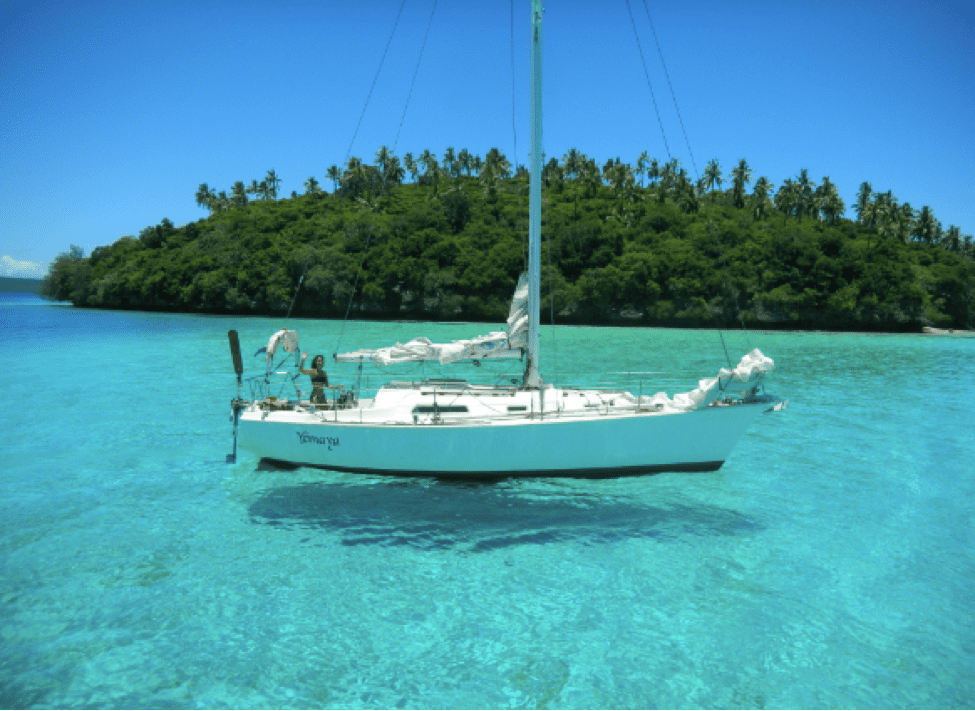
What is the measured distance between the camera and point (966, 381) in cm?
2902

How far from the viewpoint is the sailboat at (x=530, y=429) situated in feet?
34.1

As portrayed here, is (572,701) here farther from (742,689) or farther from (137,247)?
(137,247)

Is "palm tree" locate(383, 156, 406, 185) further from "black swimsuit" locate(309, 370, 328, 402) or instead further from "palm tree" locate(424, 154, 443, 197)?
"black swimsuit" locate(309, 370, 328, 402)

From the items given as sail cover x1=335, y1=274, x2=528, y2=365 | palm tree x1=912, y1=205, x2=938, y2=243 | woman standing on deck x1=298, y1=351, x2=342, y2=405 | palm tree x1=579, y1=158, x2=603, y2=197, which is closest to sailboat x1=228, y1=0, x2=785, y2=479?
woman standing on deck x1=298, y1=351, x2=342, y2=405

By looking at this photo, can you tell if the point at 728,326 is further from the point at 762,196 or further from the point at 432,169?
the point at 432,169

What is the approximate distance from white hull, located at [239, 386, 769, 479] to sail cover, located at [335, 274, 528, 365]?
1.70 m

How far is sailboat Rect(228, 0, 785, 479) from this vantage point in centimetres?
1039

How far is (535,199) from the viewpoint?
11.6 m

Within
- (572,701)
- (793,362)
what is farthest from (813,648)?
(793,362)

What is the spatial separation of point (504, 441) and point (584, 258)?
6643 cm

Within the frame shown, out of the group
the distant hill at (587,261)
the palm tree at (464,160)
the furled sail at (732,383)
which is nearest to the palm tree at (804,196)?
the distant hill at (587,261)

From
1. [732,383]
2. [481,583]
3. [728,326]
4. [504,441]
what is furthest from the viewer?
[728,326]

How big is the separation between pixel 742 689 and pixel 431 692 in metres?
3.21

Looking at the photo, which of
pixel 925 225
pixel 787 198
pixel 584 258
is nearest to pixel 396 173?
pixel 584 258
